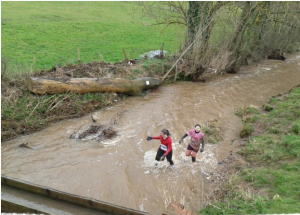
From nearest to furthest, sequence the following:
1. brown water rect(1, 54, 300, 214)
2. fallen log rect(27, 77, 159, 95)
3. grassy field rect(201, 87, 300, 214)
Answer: grassy field rect(201, 87, 300, 214) < brown water rect(1, 54, 300, 214) < fallen log rect(27, 77, 159, 95)

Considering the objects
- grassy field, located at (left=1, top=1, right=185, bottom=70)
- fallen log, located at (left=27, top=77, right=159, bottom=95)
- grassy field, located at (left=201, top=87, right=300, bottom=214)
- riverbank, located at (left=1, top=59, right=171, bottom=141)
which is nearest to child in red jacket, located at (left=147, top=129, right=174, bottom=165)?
grassy field, located at (left=201, top=87, right=300, bottom=214)

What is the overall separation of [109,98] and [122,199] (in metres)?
7.32

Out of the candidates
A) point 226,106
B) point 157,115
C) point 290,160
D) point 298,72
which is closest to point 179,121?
point 157,115

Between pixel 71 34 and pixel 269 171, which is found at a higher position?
pixel 71 34

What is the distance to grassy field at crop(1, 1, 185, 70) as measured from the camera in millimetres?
19873

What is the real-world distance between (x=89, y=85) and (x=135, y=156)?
5261mm

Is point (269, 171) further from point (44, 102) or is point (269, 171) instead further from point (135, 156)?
point (44, 102)

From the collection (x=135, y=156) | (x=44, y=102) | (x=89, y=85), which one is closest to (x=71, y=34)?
(x=89, y=85)

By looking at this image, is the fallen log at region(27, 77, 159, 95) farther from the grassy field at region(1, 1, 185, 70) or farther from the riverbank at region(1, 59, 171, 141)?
the grassy field at region(1, 1, 185, 70)

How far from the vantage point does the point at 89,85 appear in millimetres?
13828

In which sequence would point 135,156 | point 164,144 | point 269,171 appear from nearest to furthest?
1. point 269,171
2. point 164,144
3. point 135,156

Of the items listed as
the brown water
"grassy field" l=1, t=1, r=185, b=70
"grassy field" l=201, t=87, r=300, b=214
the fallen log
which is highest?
"grassy field" l=1, t=1, r=185, b=70

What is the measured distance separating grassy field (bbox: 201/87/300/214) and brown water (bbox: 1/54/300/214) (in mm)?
753

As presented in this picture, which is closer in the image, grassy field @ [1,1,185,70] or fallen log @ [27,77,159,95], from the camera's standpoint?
fallen log @ [27,77,159,95]
